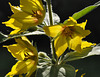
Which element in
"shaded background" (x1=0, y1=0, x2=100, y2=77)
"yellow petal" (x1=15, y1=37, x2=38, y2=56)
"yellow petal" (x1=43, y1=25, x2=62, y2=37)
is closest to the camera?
"yellow petal" (x1=43, y1=25, x2=62, y2=37)

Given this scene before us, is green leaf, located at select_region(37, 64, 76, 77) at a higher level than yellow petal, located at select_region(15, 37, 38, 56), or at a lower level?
lower

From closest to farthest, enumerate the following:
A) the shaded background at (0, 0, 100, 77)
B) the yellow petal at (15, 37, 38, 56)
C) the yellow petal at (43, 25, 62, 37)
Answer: the yellow petal at (43, 25, 62, 37), the yellow petal at (15, 37, 38, 56), the shaded background at (0, 0, 100, 77)

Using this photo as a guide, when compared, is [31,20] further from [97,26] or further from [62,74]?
[97,26]

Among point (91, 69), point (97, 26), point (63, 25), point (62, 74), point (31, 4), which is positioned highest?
point (31, 4)

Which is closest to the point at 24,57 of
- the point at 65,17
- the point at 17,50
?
the point at 17,50

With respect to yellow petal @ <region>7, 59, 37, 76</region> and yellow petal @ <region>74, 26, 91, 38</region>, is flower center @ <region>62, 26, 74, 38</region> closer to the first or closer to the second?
yellow petal @ <region>74, 26, 91, 38</region>

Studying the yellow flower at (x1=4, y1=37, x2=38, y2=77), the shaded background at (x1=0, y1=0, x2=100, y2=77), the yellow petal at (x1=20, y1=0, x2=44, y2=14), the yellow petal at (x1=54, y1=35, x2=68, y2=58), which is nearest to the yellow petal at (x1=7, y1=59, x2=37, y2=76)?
the yellow flower at (x1=4, y1=37, x2=38, y2=77)

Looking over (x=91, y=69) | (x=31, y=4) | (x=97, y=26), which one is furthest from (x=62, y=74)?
(x=97, y=26)

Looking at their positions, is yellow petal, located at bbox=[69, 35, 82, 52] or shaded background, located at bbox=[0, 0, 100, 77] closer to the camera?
yellow petal, located at bbox=[69, 35, 82, 52]
